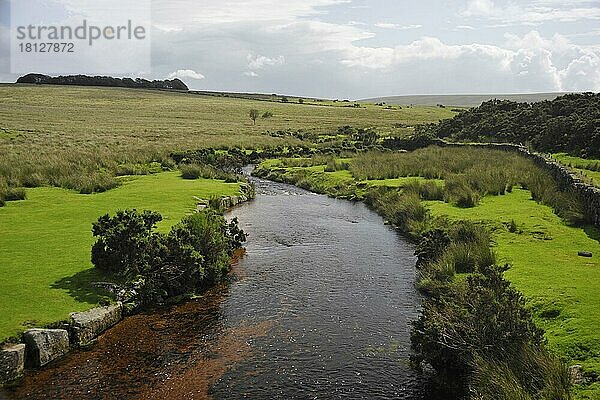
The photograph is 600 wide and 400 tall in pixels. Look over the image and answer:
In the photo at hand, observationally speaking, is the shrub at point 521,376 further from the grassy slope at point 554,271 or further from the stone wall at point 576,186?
the stone wall at point 576,186

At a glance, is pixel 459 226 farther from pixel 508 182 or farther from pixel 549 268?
pixel 508 182

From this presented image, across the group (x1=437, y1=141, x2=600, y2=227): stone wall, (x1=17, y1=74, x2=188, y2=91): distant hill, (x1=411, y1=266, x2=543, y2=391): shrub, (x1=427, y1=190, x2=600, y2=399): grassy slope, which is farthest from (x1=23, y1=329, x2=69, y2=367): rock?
(x1=17, y1=74, x2=188, y2=91): distant hill

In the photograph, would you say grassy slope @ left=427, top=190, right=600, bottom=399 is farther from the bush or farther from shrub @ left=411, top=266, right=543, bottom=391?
the bush

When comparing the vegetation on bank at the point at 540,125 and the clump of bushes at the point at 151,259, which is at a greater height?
the vegetation on bank at the point at 540,125

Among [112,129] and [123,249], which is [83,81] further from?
[123,249]

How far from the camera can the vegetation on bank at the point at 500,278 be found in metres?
8.84

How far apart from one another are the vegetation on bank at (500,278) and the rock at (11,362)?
25.2 ft

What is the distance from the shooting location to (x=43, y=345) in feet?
35.7

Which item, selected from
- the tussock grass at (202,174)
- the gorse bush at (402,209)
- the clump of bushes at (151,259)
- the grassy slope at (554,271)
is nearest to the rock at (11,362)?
the clump of bushes at (151,259)

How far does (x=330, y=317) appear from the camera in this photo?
1337 cm

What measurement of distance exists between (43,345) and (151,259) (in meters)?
4.32

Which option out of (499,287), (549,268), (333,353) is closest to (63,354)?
(333,353)

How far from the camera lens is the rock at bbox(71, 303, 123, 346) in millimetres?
11727

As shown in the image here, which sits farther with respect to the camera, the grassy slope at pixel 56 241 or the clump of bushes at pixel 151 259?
the clump of bushes at pixel 151 259
